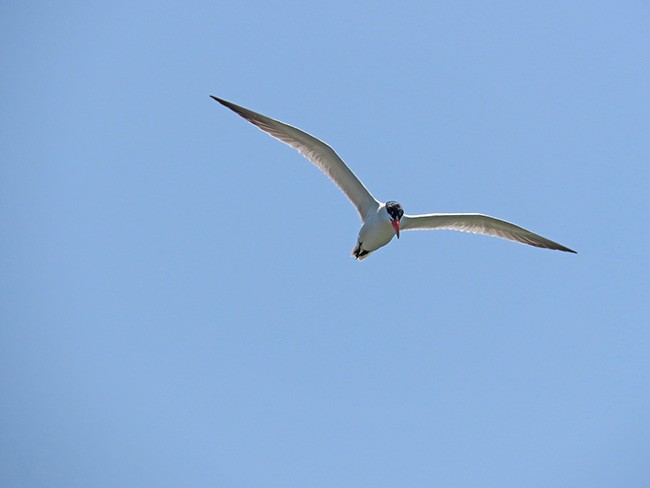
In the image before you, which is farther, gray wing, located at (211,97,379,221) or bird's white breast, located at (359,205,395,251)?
bird's white breast, located at (359,205,395,251)

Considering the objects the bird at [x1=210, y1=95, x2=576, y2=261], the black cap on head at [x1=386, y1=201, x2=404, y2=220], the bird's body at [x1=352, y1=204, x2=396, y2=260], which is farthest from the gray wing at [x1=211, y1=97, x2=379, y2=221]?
the black cap on head at [x1=386, y1=201, x2=404, y2=220]

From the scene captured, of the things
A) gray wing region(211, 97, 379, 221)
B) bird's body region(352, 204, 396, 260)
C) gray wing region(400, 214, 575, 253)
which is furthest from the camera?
gray wing region(400, 214, 575, 253)

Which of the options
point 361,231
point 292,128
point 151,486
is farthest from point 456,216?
point 151,486

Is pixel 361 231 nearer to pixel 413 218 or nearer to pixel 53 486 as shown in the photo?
pixel 413 218

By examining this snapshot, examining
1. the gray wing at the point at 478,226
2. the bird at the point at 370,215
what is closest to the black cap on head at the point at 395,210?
the bird at the point at 370,215

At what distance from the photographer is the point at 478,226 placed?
63.6 ft

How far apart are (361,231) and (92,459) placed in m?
185

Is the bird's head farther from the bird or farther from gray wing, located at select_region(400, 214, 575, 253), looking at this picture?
gray wing, located at select_region(400, 214, 575, 253)

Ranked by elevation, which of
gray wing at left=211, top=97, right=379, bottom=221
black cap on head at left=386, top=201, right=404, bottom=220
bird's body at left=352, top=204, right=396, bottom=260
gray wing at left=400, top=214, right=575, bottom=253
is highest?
gray wing at left=400, top=214, right=575, bottom=253

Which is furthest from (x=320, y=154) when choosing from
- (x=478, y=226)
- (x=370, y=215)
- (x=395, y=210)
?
(x=478, y=226)

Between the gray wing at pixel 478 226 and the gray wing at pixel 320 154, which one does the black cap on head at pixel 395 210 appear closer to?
the gray wing at pixel 320 154

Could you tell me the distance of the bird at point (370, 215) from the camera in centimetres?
1758

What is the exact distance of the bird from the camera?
17.6 meters

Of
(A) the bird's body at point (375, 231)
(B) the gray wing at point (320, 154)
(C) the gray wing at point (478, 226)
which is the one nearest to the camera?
(B) the gray wing at point (320, 154)
